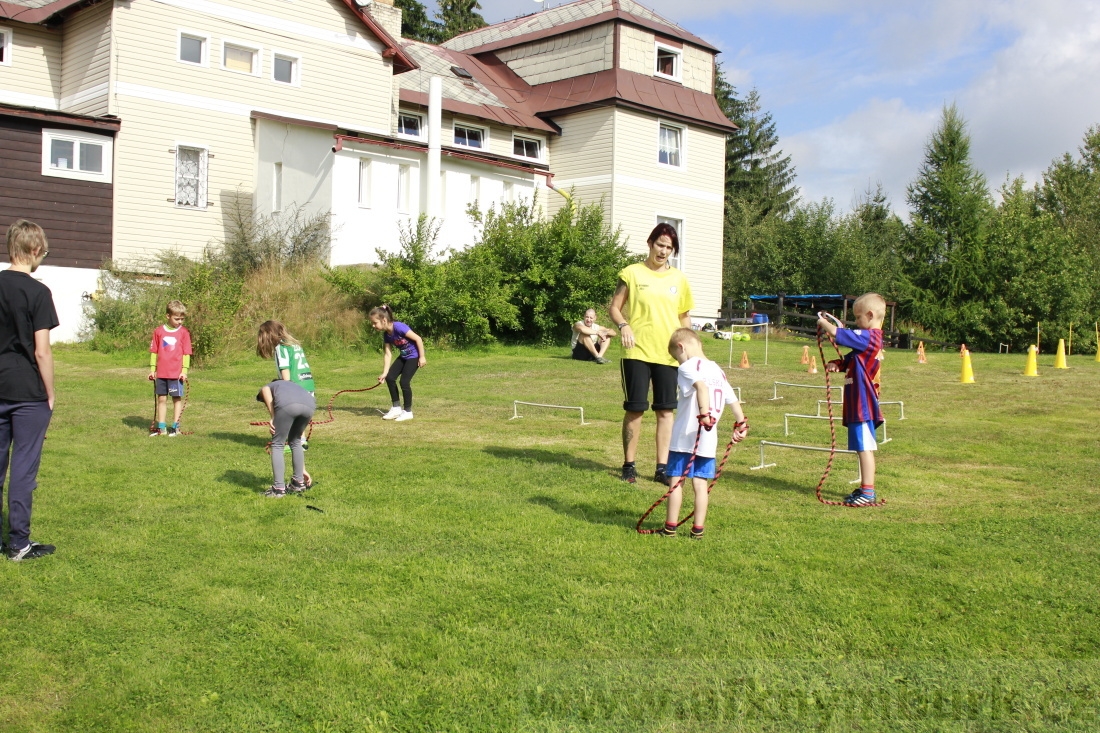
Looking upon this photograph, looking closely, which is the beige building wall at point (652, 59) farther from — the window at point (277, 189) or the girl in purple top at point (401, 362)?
the girl in purple top at point (401, 362)

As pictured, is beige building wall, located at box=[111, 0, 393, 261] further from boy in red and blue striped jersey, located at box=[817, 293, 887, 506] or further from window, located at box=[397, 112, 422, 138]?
boy in red and blue striped jersey, located at box=[817, 293, 887, 506]

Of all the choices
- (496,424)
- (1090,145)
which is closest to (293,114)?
(496,424)

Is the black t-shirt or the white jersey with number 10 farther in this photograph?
the white jersey with number 10

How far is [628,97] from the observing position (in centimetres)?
3238

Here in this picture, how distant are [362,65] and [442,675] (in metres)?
28.2

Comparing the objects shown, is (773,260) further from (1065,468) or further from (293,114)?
(1065,468)

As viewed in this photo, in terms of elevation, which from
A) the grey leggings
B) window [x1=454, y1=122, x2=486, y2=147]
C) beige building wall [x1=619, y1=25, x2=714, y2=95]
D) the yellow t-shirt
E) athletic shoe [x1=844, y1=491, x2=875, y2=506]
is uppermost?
beige building wall [x1=619, y1=25, x2=714, y2=95]

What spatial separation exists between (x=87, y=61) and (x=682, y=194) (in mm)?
20241

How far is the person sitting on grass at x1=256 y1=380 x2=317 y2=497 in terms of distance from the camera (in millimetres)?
7672

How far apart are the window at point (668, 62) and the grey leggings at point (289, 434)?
2930 cm

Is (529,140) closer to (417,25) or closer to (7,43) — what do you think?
(7,43)

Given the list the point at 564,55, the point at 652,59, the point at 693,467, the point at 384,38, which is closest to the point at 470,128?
the point at 384,38

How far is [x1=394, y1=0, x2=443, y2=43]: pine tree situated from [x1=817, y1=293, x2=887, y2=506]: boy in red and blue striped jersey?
5137 cm

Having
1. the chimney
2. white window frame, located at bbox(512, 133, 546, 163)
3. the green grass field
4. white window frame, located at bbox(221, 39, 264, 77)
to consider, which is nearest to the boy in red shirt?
the green grass field
